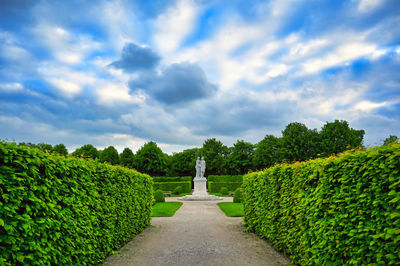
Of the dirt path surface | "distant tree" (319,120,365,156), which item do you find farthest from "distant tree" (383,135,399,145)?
"distant tree" (319,120,365,156)

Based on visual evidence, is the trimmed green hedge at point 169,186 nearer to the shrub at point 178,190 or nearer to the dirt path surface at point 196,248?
the shrub at point 178,190

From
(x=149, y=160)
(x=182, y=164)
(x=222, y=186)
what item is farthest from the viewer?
(x=182, y=164)

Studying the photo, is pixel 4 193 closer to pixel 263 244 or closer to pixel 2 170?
pixel 2 170

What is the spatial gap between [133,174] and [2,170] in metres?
6.01

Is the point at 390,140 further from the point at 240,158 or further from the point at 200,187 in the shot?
the point at 240,158

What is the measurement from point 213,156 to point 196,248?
50510 mm

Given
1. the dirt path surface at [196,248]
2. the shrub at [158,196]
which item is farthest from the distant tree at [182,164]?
the dirt path surface at [196,248]

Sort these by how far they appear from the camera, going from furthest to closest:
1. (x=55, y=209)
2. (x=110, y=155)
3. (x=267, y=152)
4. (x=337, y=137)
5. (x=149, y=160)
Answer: (x=110, y=155) < (x=149, y=160) < (x=267, y=152) < (x=337, y=137) < (x=55, y=209)

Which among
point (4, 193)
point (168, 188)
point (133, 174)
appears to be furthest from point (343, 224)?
point (168, 188)

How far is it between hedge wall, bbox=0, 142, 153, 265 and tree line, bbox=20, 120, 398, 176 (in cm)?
3173

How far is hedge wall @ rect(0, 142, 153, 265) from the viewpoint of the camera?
3152mm

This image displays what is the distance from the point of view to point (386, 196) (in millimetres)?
3186

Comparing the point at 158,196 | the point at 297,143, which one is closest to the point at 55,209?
the point at 158,196

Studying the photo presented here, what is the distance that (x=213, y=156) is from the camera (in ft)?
190
